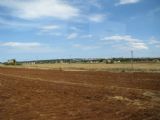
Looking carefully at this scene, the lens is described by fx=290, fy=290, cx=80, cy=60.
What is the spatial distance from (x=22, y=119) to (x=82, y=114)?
2.39m

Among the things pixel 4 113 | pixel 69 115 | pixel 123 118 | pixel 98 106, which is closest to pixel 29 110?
pixel 4 113

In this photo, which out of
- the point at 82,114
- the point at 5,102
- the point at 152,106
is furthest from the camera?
the point at 5,102

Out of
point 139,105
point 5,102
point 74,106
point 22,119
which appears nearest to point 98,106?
point 74,106

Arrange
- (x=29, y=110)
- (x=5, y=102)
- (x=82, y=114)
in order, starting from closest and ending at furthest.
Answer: (x=82, y=114) < (x=29, y=110) < (x=5, y=102)

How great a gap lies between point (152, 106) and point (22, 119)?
6186mm

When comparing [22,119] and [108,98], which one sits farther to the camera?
[108,98]

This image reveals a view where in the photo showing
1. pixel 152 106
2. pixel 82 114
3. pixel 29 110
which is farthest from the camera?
pixel 152 106

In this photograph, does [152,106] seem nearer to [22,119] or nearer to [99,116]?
[99,116]

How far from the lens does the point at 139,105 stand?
1402 centimetres

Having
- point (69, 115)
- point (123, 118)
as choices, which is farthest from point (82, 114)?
point (123, 118)

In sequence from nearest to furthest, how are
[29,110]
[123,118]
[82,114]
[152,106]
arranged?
[123,118] < [82,114] < [29,110] < [152,106]

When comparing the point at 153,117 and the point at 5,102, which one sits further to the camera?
the point at 5,102

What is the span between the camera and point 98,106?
1371cm

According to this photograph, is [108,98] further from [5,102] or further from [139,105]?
[5,102]
